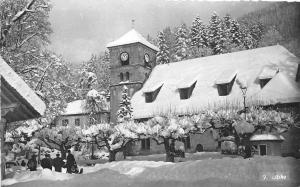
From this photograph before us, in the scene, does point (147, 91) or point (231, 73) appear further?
point (147, 91)

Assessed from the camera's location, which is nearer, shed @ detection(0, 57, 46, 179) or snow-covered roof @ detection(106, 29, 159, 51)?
shed @ detection(0, 57, 46, 179)

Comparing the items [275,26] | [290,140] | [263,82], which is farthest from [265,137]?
[263,82]

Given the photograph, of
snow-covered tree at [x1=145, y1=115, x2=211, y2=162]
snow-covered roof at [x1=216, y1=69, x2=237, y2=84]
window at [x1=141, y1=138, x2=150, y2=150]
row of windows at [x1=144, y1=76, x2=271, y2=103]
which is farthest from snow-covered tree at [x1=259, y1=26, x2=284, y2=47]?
window at [x1=141, y1=138, x2=150, y2=150]

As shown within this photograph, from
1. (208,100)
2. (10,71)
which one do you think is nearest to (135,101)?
(208,100)

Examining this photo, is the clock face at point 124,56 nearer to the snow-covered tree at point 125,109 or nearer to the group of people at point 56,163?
the snow-covered tree at point 125,109

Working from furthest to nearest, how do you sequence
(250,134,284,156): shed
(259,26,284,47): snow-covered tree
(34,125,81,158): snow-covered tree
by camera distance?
(34,125,81,158): snow-covered tree
(259,26,284,47): snow-covered tree
(250,134,284,156): shed

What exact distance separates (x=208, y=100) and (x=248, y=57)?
7.98m

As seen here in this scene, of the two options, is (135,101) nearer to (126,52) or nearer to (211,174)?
(126,52)

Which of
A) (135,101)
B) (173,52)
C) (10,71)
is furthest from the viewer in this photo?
(173,52)

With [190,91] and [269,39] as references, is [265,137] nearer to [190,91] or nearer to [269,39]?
[190,91]

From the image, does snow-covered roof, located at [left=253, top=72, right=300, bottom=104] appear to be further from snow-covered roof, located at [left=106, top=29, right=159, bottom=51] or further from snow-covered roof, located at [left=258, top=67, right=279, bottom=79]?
snow-covered roof, located at [left=106, top=29, right=159, bottom=51]

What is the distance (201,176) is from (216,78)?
31.1m

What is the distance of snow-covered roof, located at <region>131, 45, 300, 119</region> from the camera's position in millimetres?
39344

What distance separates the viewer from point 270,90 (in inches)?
1540
